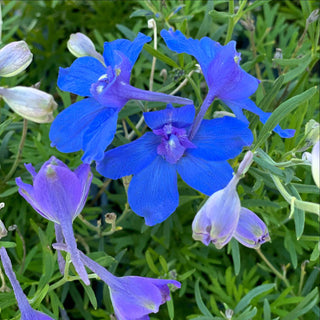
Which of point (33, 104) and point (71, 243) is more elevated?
point (33, 104)

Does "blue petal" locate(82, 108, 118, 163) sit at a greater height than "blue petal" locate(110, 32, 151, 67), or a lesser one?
lesser

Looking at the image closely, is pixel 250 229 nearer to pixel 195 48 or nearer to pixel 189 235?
pixel 195 48

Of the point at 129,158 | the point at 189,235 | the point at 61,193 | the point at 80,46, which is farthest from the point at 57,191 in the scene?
the point at 189,235

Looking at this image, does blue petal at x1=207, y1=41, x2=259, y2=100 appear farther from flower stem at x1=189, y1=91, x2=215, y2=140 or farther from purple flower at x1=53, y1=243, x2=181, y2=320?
purple flower at x1=53, y1=243, x2=181, y2=320

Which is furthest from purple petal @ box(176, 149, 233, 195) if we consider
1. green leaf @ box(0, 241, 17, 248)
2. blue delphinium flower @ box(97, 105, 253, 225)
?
green leaf @ box(0, 241, 17, 248)

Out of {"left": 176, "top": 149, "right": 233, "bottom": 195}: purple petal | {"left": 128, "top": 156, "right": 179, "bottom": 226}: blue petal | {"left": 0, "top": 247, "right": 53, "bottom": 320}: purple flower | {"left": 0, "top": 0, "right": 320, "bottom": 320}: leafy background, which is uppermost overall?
{"left": 176, "top": 149, "right": 233, "bottom": 195}: purple petal

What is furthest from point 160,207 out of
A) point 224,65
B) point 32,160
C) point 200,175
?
point 32,160
